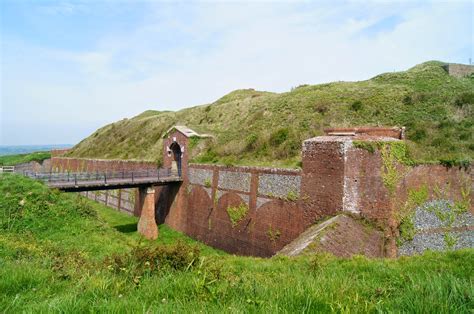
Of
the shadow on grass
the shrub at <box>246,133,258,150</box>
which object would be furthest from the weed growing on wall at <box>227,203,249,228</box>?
the shadow on grass

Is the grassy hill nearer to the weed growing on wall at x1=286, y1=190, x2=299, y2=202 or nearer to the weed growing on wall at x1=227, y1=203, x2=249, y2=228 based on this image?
the weed growing on wall at x1=286, y1=190, x2=299, y2=202

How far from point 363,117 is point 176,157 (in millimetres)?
12977

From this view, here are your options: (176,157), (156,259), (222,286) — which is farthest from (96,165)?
(222,286)

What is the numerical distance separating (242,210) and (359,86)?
1398cm

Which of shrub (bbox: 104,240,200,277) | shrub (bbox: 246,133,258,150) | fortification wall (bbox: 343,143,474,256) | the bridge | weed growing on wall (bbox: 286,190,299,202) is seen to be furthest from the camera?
shrub (bbox: 246,133,258,150)

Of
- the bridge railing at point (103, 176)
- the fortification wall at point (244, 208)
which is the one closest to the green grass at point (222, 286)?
the fortification wall at point (244, 208)

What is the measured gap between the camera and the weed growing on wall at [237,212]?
1852 centimetres

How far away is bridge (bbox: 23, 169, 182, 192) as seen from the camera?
2044cm

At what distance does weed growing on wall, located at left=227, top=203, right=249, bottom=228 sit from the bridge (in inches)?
235

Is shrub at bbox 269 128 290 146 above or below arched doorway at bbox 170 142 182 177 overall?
above

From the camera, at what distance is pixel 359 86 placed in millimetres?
26750

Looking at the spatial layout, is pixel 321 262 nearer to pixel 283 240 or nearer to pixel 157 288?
pixel 157 288

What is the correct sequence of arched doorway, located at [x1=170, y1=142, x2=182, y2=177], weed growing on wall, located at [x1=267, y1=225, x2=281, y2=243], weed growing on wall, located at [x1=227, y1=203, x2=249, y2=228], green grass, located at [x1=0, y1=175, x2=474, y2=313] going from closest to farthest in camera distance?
green grass, located at [x1=0, y1=175, x2=474, y2=313] < weed growing on wall, located at [x1=267, y1=225, x2=281, y2=243] < weed growing on wall, located at [x1=227, y1=203, x2=249, y2=228] < arched doorway, located at [x1=170, y1=142, x2=182, y2=177]

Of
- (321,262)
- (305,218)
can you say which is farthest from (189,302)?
(305,218)
